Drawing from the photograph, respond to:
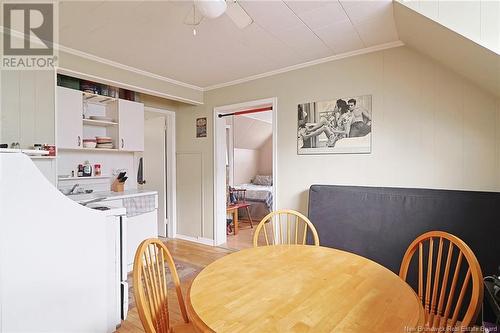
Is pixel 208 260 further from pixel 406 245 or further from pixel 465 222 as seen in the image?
pixel 465 222

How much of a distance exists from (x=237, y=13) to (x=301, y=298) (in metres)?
1.64

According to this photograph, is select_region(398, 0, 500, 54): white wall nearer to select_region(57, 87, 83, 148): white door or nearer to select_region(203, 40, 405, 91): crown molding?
select_region(203, 40, 405, 91): crown molding

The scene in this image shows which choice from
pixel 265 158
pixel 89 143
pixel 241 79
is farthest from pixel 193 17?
pixel 265 158

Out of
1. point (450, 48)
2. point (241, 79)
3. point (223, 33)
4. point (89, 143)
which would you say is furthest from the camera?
point (241, 79)

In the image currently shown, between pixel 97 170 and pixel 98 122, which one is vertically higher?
pixel 98 122

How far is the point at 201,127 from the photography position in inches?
162

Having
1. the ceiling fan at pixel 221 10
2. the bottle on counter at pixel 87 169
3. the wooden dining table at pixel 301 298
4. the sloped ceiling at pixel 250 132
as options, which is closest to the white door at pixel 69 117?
the bottle on counter at pixel 87 169

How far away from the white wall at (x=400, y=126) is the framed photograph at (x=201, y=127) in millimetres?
1147

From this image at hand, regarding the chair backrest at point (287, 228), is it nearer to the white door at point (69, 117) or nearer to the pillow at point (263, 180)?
the white door at point (69, 117)

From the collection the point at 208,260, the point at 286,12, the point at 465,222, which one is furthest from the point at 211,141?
the point at 465,222

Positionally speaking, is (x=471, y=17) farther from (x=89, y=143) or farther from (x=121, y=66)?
(x=89, y=143)

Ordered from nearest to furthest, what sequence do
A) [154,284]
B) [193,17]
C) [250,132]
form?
1. [154,284]
2. [193,17]
3. [250,132]

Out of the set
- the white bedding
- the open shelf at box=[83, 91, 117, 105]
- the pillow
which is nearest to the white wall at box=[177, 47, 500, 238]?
the open shelf at box=[83, 91, 117, 105]

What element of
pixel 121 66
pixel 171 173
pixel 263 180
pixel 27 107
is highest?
pixel 121 66
